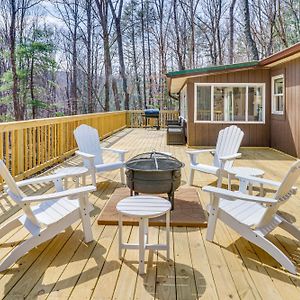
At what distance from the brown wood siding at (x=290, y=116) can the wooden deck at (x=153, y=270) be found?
5.30 m

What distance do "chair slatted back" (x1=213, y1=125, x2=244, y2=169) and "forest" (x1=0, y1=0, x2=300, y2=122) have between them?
11.7 meters

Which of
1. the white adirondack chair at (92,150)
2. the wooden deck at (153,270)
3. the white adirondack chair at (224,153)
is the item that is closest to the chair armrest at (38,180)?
the wooden deck at (153,270)

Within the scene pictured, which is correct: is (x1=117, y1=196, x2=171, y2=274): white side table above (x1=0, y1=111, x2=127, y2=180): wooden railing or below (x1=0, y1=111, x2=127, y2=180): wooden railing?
below

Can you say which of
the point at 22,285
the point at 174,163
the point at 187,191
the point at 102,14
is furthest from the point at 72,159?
the point at 102,14

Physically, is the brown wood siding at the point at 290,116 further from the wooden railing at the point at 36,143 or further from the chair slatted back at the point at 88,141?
the wooden railing at the point at 36,143

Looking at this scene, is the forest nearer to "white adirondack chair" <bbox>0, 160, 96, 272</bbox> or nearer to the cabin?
the cabin

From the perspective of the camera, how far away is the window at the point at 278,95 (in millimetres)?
8820

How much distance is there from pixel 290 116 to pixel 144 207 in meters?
6.70

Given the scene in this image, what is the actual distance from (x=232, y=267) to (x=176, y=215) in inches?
44.5

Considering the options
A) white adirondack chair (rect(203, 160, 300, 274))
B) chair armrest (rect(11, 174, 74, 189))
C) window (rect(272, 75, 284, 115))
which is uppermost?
window (rect(272, 75, 284, 115))

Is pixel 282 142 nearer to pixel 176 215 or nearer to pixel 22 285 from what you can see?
pixel 176 215

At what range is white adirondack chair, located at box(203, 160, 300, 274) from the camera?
2.55 m

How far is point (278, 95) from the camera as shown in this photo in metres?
9.09

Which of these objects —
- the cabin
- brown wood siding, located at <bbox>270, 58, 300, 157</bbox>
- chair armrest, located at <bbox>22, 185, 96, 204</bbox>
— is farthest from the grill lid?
the cabin
